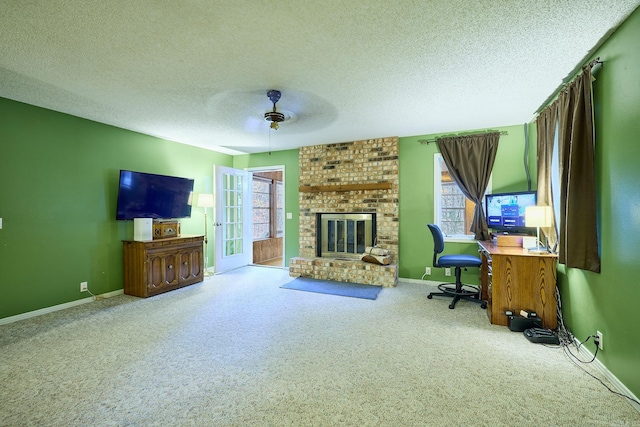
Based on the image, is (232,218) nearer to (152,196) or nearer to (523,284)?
(152,196)

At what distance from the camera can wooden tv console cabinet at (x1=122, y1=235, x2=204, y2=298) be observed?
12.8 feet

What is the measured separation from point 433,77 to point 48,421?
369 cm

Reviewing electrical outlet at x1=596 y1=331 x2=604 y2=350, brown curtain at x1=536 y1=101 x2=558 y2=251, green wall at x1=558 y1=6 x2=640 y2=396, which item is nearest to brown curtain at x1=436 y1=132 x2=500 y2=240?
brown curtain at x1=536 y1=101 x2=558 y2=251

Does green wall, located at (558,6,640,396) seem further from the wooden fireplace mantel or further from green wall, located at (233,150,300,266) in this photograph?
green wall, located at (233,150,300,266)

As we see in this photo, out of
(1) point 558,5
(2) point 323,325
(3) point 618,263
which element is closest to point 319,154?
(2) point 323,325

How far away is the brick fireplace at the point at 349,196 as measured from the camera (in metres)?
4.67

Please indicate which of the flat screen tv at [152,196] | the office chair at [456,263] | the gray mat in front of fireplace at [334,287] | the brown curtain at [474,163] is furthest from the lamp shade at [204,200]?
the brown curtain at [474,163]

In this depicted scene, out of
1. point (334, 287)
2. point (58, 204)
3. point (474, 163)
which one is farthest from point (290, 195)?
point (58, 204)

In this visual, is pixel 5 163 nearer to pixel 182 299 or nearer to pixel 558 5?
pixel 182 299

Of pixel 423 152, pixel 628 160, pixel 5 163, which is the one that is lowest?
pixel 628 160

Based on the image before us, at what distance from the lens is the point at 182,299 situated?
3863 mm

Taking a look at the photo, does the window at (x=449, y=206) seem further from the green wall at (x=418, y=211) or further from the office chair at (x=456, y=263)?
the office chair at (x=456, y=263)

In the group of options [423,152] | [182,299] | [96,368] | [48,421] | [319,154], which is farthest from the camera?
[319,154]

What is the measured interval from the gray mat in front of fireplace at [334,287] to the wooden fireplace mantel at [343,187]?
5.25 feet
